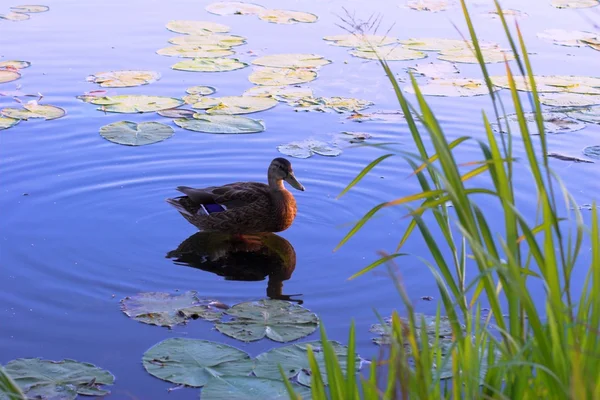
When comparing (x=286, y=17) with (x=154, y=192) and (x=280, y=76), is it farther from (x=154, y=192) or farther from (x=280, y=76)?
(x=154, y=192)

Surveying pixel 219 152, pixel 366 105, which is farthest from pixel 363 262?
pixel 366 105

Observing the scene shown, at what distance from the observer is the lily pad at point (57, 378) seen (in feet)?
11.6

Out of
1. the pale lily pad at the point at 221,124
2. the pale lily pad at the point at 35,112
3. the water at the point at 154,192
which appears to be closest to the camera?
the water at the point at 154,192

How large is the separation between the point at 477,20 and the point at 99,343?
861cm

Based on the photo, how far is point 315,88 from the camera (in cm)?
834

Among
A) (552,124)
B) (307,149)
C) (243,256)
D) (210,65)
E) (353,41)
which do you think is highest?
(353,41)

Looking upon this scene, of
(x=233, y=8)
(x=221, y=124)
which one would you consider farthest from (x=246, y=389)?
(x=233, y=8)

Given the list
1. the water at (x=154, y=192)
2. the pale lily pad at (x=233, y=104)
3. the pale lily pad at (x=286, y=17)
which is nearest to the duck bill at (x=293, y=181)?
the water at (x=154, y=192)

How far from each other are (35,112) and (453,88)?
3.89 metres

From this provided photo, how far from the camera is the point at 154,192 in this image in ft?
20.1

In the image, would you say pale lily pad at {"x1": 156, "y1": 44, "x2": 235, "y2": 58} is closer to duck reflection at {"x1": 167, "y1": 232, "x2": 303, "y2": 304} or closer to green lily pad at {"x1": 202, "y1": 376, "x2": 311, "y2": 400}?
duck reflection at {"x1": 167, "y1": 232, "x2": 303, "y2": 304}

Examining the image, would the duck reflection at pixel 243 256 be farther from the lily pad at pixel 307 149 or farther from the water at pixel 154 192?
the lily pad at pixel 307 149

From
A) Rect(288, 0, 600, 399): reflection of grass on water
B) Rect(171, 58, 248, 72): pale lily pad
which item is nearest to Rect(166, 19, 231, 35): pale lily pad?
Rect(171, 58, 248, 72): pale lily pad

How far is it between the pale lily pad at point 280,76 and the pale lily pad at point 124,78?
0.99 m
